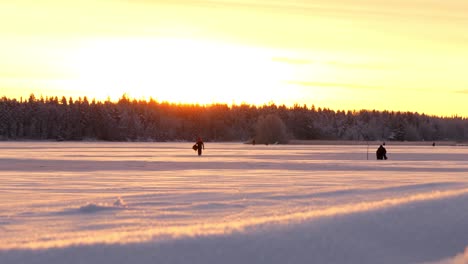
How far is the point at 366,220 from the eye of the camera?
11.2m

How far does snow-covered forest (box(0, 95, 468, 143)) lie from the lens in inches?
5866

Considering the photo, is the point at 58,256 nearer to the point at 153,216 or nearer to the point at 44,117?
the point at 153,216

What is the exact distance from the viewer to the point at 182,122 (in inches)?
7190

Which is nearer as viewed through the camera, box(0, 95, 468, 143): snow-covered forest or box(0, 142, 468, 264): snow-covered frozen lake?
box(0, 142, 468, 264): snow-covered frozen lake

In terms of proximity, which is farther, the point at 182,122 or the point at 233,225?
the point at 182,122

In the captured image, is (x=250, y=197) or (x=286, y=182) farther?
(x=286, y=182)

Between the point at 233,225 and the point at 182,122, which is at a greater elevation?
the point at 182,122

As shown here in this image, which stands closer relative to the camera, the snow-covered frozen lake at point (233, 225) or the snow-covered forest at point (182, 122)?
the snow-covered frozen lake at point (233, 225)

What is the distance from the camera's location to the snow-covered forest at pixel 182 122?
489 ft

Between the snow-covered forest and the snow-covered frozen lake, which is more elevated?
the snow-covered forest

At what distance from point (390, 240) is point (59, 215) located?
5.26 m

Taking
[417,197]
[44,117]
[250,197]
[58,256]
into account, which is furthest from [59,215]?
[44,117]

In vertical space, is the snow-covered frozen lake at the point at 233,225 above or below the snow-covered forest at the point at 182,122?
below

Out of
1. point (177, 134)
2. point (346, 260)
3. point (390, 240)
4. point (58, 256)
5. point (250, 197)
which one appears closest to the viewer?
point (58, 256)
